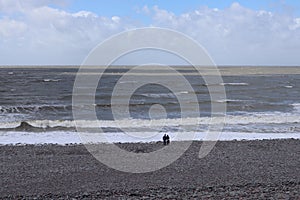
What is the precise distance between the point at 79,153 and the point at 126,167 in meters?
3.10

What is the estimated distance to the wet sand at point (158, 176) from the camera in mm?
8961

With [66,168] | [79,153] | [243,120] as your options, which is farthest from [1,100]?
[66,168]

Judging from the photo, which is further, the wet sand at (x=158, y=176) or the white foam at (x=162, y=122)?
the white foam at (x=162, y=122)

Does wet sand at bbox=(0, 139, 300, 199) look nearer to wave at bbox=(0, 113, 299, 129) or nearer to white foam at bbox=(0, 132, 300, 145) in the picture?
white foam at bbox=(0, 132, 300, 145)

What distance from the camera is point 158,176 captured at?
423 inches

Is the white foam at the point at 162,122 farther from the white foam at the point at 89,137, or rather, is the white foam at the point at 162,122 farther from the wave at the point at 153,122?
the white foam at the point at 89,137

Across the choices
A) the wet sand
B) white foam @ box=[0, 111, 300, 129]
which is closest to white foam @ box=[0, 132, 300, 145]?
the wet sand

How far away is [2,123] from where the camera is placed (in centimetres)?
2292

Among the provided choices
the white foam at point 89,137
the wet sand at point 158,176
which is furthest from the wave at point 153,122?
the wet sand at point 158,176

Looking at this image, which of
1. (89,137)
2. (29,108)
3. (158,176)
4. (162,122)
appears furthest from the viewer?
(29,108)

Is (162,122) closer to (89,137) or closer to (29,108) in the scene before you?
(89,137)

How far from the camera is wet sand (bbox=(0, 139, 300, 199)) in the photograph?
353 inches

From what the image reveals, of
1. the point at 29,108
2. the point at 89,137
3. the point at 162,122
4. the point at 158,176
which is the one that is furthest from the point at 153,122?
the point at 158,176

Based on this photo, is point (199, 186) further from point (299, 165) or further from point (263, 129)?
point (263, 129)
